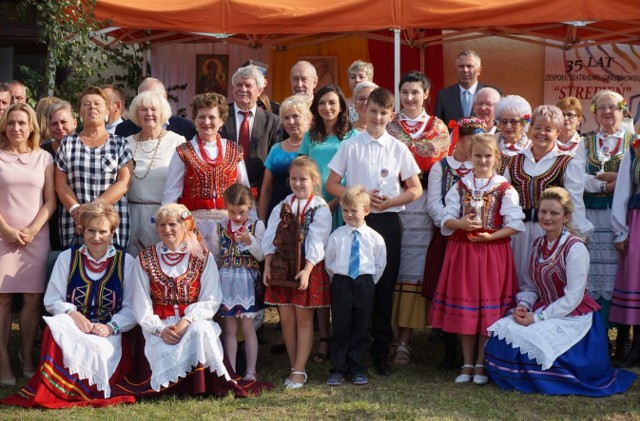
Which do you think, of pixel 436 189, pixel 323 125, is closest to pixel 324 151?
pixel 323 125

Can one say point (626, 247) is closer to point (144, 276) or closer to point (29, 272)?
point (144, 276)

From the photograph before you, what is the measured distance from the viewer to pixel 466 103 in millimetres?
7418

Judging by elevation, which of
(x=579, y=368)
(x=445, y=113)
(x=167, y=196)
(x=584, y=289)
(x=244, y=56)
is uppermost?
(x=244, y=56)

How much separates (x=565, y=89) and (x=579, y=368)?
5.73 metres

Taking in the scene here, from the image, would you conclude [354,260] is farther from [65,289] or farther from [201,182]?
[65,289]

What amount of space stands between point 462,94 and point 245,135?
199cm

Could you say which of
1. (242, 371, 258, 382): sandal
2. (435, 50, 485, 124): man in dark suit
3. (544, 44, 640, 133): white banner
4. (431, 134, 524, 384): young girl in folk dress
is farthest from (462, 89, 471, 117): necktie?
(544, 44, 640, 133): white banner

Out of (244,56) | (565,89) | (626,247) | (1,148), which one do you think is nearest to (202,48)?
(244,56)

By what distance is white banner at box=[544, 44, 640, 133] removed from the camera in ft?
33.3

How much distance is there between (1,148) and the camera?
5.75 meters

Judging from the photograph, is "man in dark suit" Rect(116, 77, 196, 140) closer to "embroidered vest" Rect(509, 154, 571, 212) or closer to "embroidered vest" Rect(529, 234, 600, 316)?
"embroidered vest" Rect(509, 154, 571, 212)

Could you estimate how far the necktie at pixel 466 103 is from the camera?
7.33 meters

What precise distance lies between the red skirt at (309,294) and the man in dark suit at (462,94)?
2.28 m

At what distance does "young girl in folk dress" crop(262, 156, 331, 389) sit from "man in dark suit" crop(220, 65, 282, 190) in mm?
870
